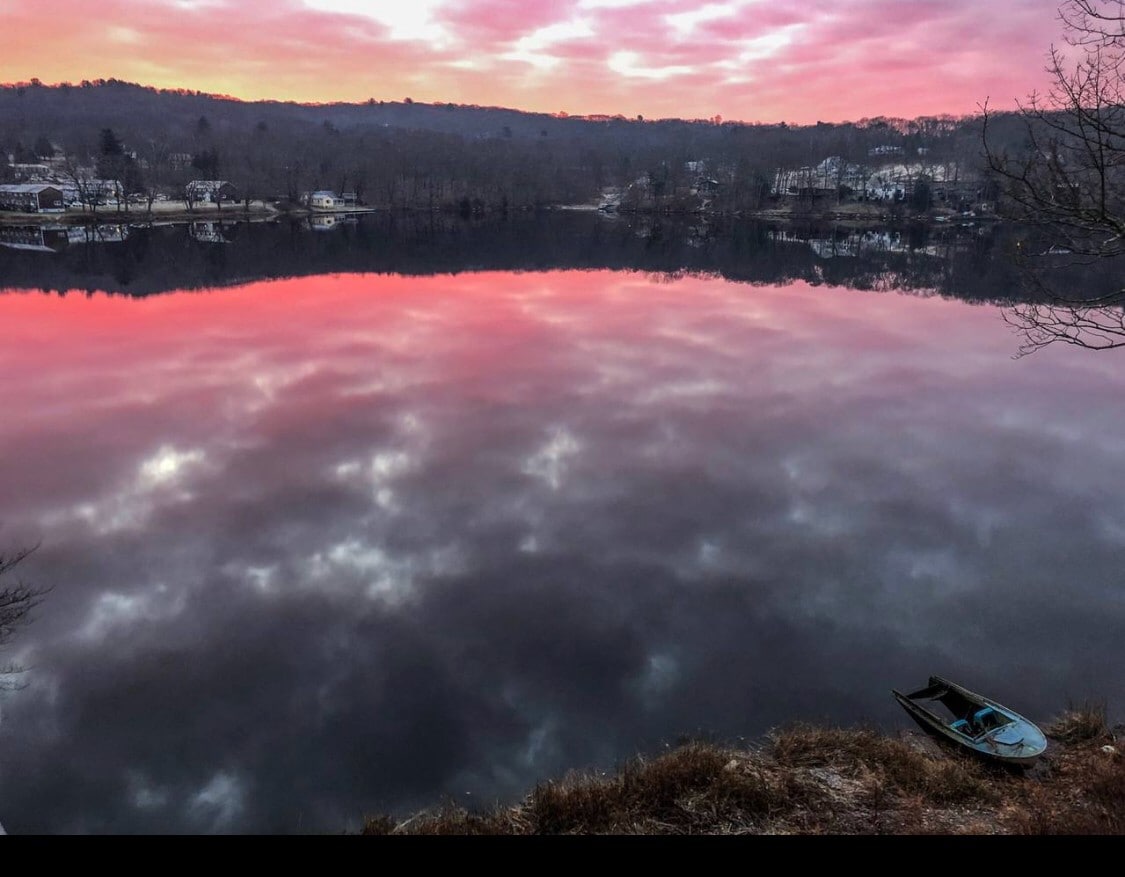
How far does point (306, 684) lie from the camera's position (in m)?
12.8

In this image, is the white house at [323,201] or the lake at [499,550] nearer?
the lake at [499,550]

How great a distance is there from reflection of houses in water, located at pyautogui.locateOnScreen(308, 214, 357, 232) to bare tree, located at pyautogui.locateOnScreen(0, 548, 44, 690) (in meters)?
89.8

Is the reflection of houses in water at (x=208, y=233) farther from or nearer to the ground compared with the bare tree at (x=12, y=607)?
farther from the ground

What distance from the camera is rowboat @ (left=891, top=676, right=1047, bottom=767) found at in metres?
10.3

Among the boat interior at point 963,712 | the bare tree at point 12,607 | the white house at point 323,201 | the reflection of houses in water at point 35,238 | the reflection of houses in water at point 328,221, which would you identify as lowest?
the bare tree at point 12,607

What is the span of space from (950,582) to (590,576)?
7.84m

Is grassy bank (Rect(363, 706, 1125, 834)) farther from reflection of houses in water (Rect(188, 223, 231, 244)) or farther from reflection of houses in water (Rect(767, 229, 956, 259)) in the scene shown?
reflection of houses in water (Rect(188, 223, 231, 244))

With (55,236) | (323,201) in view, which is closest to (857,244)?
(323,201)

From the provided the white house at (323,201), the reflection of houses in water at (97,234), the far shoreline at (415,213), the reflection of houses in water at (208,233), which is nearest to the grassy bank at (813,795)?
the reflection of houses in water at (208,233)

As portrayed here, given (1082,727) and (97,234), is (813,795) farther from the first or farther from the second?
(97,234)

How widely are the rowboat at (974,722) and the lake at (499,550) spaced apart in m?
0.58

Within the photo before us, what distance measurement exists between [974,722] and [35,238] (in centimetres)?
9830

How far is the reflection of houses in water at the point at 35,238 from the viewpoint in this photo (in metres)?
72.1

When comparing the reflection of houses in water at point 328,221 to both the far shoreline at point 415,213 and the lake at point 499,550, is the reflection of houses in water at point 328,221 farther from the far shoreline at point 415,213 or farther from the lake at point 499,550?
the lake at point 499,550
